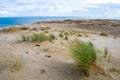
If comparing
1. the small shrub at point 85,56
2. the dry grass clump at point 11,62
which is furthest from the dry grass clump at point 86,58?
the dry grass clump at point 11,62

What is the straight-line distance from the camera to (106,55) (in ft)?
28.7

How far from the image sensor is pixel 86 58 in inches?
264

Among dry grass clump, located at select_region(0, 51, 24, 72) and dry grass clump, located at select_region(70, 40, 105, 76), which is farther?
dry grass clump, located at select_region(0, 51, 24, 72)

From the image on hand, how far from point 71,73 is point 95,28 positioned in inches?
997

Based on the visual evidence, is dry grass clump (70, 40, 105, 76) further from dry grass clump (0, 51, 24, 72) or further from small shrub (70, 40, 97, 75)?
dry grass clump (0, 51, 24, 72)

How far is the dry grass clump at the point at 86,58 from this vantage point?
22.0ft

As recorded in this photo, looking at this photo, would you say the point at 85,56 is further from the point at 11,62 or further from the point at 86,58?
the point at 11,62

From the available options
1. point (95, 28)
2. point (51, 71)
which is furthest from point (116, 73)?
point (95, 28)

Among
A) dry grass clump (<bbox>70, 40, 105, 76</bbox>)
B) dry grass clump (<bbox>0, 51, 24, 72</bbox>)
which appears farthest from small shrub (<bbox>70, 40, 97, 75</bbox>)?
dry grass clump (<bbox>0, 51, 24, 72</bbox>)

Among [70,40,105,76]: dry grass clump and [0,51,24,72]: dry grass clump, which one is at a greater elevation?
[70,40,105,76]: dry grass clump

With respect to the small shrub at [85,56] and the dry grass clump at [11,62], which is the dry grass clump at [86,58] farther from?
the dry grass clump at [11,62]

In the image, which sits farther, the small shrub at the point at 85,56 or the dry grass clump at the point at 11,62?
the dry grass clump at the point at 11,62

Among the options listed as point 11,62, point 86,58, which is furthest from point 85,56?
point 11,62

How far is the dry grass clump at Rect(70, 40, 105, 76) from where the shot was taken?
670cm
